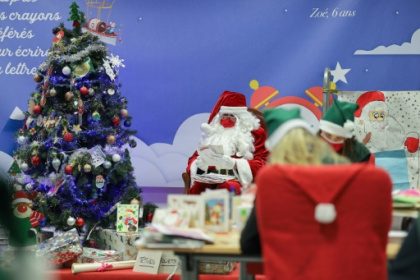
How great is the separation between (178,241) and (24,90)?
4278 millimetres

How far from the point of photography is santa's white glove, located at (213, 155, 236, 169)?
4.98 metres

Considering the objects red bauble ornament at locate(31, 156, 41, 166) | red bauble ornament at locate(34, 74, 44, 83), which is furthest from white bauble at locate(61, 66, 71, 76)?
red bauble ornament at locate(31, 156, 41, 166)

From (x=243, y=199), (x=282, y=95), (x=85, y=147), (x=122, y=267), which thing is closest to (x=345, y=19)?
(x=282, y=95)

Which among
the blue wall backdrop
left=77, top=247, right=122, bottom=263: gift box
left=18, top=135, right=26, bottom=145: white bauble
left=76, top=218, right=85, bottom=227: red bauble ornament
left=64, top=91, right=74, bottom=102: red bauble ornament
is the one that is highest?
the blue wall backdrop

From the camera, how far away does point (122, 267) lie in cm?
524

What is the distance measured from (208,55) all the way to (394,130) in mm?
1903

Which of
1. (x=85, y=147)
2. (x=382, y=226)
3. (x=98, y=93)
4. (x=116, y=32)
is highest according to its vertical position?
(x=116, y=32)

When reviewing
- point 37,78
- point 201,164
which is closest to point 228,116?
point 201,164

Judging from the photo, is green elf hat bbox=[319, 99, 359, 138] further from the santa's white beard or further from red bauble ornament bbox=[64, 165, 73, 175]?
red bauble ornament bbox=[64, 165, 73, 175]

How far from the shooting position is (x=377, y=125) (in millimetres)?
5539

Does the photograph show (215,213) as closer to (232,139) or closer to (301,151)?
(301,151)

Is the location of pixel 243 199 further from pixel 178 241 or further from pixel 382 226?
pixel 382 226

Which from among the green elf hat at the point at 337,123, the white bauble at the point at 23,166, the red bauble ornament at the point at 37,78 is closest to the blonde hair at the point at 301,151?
the green elf hat at the point at 337,123

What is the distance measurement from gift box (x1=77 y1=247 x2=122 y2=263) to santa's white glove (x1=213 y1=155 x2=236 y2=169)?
1151 millimetres
